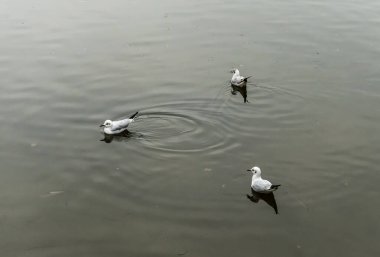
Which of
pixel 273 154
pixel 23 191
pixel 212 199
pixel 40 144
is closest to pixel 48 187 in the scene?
pixel 23 191

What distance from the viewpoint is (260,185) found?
1573 centimetres

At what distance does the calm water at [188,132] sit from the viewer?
14703mm

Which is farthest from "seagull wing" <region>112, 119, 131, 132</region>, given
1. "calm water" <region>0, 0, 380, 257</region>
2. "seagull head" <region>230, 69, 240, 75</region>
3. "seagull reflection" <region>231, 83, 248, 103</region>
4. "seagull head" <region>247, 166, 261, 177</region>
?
"seagull head" <region>230, 69, 240, 75</region>

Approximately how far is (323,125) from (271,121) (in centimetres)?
194

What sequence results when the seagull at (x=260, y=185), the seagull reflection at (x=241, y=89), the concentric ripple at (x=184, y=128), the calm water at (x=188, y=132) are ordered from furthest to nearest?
the seagull reflection at (x=241, y=89) → the concentric ripple at (x=184, y=128) → the seagull at (x=260, y=185) → the calm water at (x=188, y=132)

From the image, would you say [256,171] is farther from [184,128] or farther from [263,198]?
[184,128]

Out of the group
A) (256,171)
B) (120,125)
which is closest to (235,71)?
(120,125)

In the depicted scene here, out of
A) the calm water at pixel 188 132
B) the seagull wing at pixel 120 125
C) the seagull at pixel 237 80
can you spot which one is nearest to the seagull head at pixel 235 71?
the seagull at pixel 237 80

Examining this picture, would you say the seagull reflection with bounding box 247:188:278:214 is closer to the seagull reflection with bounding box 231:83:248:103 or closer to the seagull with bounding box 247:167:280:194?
the seagull with bounding box 247:167:280:194

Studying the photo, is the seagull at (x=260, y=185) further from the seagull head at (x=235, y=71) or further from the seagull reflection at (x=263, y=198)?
the seagull head at (x=235, y=71)

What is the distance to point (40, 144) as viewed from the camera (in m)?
18.8

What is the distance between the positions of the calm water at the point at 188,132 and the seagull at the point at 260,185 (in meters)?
0.41

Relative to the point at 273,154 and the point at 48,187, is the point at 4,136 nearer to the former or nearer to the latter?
the point at 48,187

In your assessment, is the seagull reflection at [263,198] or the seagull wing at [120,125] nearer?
the seagull reflection at [263,198]
